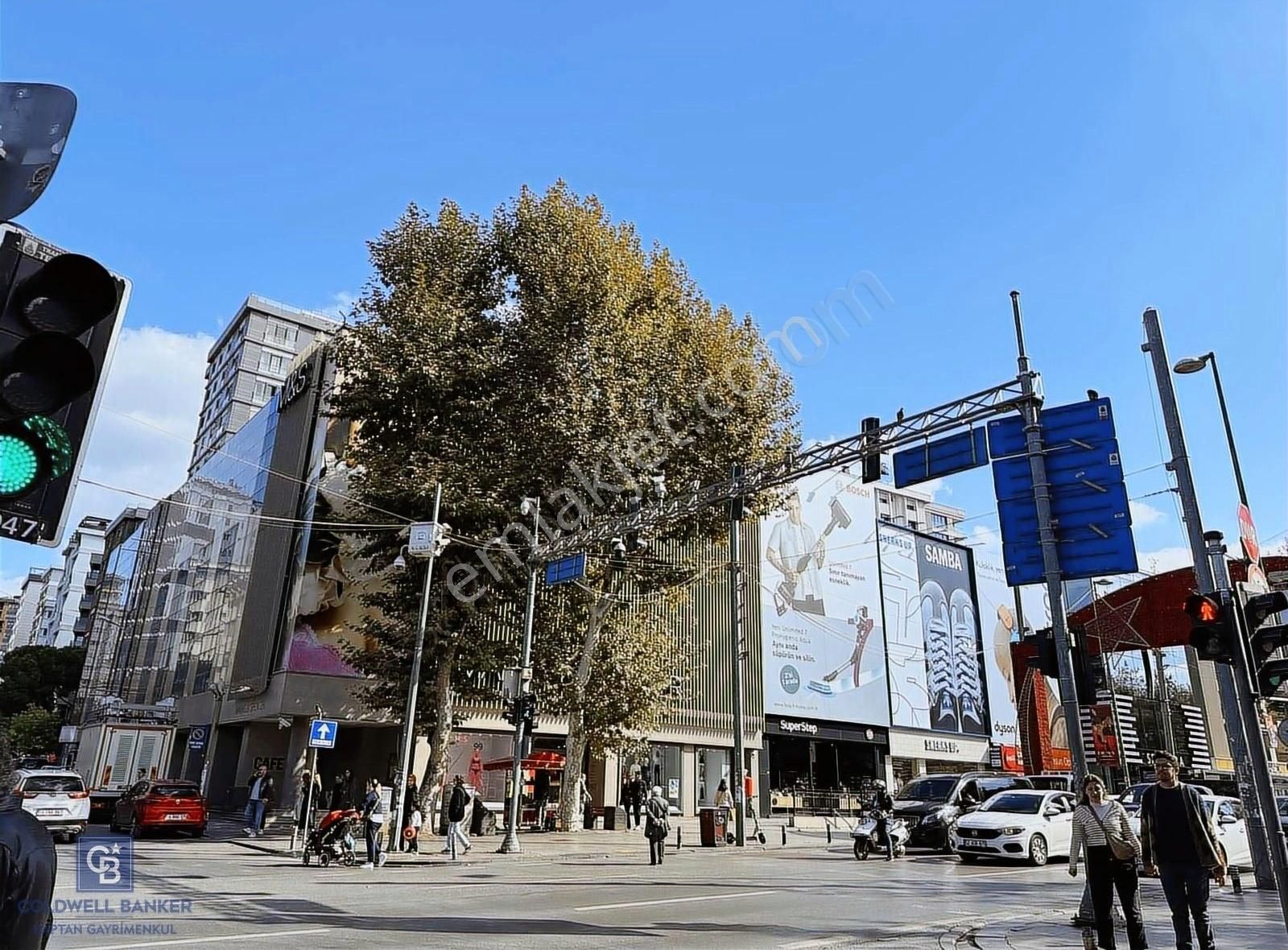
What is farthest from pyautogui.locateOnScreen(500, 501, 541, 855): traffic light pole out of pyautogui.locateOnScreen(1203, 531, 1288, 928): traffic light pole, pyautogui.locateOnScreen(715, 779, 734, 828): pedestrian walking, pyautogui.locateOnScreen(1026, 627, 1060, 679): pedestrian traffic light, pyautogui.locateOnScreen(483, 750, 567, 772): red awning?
pyautogui.locateOnScreen(1203, 531, 1288, 928): traffic light pole

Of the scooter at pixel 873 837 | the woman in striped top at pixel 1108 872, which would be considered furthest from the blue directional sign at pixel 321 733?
the woman in striped top at pixel 1108 872

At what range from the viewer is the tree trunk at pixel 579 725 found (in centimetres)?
2634

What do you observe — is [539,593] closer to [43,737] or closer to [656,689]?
[656,689]

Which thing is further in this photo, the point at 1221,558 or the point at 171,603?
the point at 171,603

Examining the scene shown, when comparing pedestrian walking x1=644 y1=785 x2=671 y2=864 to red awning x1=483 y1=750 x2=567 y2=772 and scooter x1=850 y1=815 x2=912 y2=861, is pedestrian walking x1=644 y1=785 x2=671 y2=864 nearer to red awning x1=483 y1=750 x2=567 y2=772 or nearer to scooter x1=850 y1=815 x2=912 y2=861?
scooter x1=850 y1=815 x2=912 y2=861

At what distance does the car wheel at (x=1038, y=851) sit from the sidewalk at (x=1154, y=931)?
7010mm

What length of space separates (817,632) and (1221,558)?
99.5 feet

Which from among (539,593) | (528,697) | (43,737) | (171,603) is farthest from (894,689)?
(43,737)

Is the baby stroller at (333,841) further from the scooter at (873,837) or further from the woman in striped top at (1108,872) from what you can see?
the woman in striped top at (1108,872)

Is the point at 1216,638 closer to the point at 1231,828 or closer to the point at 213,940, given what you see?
the point at 213,940

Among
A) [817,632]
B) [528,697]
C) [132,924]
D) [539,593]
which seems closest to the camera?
[132,924]

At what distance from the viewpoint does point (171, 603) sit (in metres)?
48.8

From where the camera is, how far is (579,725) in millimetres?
26812

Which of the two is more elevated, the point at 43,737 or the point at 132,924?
the point at 43,737
